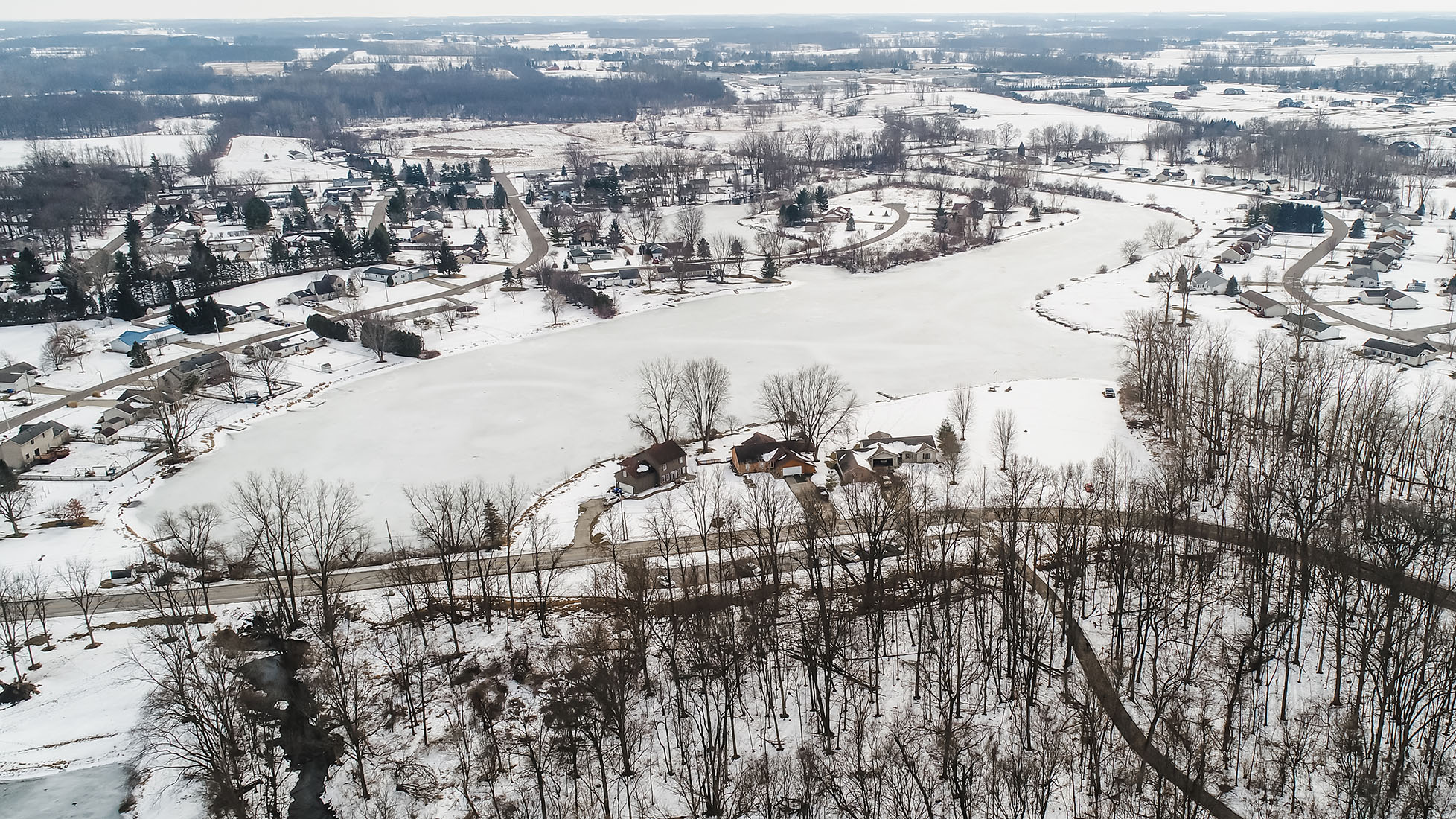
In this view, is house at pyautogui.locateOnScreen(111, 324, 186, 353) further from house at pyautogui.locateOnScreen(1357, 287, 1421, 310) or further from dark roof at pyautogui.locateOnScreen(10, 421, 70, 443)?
house at pyautogui.locateOnScreen(1357, 287, 1421, 310)

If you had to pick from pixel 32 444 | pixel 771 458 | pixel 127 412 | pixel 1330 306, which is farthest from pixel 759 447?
pixel 1330 306

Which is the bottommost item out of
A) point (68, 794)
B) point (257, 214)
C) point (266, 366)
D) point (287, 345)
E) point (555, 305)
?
point (68, 794)

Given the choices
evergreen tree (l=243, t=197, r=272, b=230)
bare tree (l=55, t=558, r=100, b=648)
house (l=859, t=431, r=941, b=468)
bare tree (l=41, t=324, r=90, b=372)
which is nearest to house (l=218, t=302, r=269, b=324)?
bare tree (l=41, t=324, r=90, b=372)

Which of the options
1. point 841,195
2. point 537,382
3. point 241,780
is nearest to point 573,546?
point 241,780

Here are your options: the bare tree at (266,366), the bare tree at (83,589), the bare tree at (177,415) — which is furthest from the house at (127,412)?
the bare tree at (83,589)

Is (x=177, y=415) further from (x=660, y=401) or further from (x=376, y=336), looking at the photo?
(x=660, y=401)

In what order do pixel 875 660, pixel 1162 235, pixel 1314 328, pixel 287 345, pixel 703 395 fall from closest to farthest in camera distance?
pixel 875 660, pixel 703 395, pixel 1314 328, pixel 287 345, pixel 1162 235

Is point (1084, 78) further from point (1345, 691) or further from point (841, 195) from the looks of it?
point (1345, 691)
